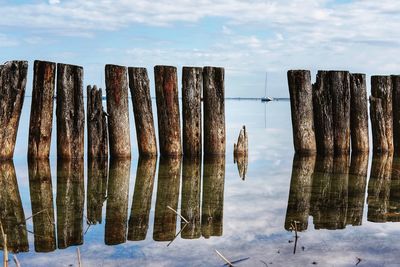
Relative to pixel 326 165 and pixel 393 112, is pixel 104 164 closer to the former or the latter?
pixel 326 165

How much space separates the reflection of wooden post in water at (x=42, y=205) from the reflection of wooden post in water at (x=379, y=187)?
3.35 metres

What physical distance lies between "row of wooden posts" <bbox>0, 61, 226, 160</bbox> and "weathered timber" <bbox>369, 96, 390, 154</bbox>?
10.2ft

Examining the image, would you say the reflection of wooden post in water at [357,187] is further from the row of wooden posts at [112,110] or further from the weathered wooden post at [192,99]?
the weathered wooden post at [192,99]

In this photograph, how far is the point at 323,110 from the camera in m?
12.2

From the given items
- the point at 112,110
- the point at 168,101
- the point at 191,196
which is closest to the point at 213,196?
the point at 191,196

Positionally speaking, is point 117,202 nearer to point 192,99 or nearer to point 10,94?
point 10,94

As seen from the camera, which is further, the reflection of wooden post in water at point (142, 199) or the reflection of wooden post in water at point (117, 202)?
the reflection of wooden post in water at point (142, 199)

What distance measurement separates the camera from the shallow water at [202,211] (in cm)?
564

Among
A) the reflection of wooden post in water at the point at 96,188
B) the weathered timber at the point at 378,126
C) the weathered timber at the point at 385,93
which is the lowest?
the reflection of wooden post in water at the point at 96,188

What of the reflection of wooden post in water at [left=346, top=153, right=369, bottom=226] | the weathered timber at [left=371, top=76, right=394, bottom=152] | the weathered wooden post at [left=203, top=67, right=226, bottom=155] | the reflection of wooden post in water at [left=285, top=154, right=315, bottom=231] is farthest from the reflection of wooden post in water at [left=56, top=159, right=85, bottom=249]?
the weathered timber at [left=371, top=76, right=394, bottom=152]

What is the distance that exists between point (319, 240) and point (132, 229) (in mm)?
1789

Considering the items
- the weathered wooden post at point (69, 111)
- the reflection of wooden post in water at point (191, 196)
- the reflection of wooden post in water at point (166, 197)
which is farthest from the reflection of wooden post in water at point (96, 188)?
the reflection of wooden post in water at point (191, 196)

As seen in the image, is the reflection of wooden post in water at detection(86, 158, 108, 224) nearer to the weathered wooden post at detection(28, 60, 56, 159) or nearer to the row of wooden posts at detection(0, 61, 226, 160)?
the row of wooden posts at detection(0, 61, 226, 160)

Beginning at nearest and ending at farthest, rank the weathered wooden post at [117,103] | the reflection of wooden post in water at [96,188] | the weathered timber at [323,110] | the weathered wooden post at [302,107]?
the reflection of wooden post in water at [96,188]
the weathered wooden post at [117,103]
the weathered wooden post at [302,107]
the weathered timber at [323,110]
